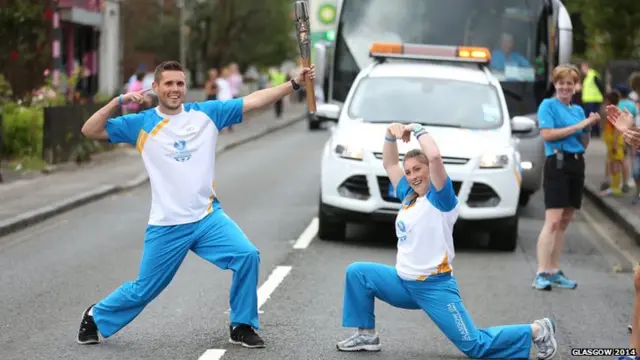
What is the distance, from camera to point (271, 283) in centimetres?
1065

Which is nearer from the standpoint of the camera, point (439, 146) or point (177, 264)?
point (177, 264)

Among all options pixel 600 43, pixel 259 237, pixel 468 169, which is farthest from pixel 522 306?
pixel 600 43

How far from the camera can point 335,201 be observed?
42.5ft

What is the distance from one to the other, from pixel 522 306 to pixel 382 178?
3210 mm

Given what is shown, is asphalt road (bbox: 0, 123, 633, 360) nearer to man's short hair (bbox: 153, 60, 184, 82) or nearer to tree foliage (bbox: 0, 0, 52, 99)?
man's short hair (bbox: 153, 60, 184, 82)

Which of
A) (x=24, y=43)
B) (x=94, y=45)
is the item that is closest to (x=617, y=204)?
(x=24, y=43)

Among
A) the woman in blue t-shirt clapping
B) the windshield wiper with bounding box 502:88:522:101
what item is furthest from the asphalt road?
the windshield wiper with bounding box 502:88:522:101

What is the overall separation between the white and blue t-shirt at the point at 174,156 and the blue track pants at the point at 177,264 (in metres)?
0.09

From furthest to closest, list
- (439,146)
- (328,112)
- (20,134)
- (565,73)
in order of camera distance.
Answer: (20,134)
(328,112)
(439,146)
(565,73)

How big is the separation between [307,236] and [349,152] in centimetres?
125

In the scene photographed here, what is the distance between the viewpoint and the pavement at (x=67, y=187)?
15242 mm

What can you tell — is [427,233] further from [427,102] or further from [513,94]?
[513,94]

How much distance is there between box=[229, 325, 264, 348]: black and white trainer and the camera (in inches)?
313

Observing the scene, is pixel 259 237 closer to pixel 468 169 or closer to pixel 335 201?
pixel 335 201
